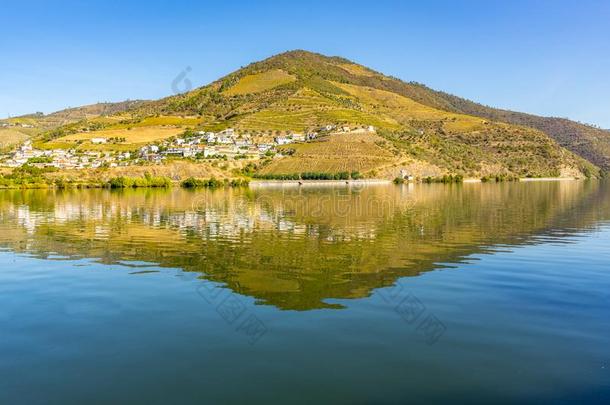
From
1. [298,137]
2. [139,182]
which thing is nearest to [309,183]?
[139,182]

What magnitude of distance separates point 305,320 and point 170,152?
168 m

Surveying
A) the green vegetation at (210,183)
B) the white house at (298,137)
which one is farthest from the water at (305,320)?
the white house at (298,137)

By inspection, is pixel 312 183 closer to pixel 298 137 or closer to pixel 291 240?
pixel 298 137

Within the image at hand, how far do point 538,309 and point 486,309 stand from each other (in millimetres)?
1726

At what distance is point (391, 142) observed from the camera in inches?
7525

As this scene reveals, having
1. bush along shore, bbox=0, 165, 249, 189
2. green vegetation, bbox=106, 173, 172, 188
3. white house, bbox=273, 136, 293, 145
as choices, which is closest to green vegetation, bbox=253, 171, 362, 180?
bush along shore, bbox=0, 165, 249, 189

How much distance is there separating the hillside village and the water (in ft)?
426

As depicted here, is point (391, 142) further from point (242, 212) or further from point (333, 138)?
point (242, 212)

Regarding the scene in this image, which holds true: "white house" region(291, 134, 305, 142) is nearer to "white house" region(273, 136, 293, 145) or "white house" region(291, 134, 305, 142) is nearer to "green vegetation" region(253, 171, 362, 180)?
"white house" region(273, 136, 293, 145)

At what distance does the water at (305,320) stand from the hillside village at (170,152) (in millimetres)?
129994

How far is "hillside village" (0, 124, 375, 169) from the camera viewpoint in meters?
160

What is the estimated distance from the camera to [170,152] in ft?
581

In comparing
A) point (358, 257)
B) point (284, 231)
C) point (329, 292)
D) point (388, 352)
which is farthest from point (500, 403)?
point (284, 231)

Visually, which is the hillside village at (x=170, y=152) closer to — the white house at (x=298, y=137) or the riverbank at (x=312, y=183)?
the white house at (x=298, y=137)
